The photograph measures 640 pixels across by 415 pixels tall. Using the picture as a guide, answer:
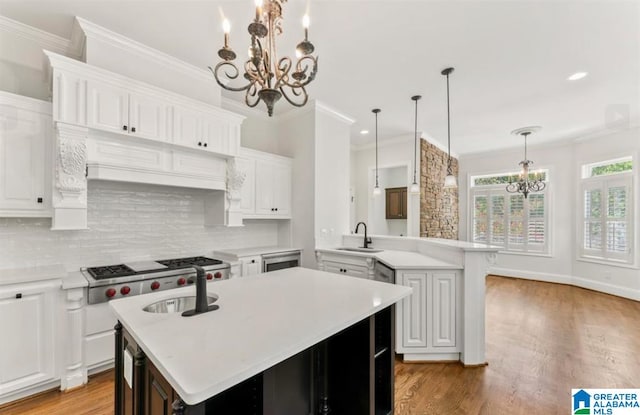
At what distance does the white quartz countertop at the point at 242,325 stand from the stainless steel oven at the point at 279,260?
1.75 metres

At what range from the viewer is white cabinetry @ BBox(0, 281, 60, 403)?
195 centimetres

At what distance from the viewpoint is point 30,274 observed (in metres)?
2.13

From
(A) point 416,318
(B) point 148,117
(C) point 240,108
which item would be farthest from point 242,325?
(C) point 240,108

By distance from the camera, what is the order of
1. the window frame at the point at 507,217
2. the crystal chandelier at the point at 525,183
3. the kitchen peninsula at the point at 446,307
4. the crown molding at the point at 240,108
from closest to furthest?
the kitchen peninsula at the point at 446,307 → the crown molding at the point at 240,108 → the crystal chandelier at the point at 525,183 → the window frame at the point at 507,217

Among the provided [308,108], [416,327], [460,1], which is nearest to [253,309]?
[416,327]

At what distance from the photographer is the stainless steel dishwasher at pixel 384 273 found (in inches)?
111

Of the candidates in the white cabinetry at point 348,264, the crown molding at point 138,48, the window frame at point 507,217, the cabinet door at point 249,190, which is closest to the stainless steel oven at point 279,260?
the white cabinetry at point 348,264

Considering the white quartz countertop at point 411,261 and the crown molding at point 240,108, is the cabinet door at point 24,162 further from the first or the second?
the white quartz countertop at point 411,261

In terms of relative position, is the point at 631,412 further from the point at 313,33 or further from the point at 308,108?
the point at 308,108

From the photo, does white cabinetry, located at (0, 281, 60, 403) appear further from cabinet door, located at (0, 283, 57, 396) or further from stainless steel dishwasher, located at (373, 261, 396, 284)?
stainless steel dishwasher, located at (373, 261, 396, 284)

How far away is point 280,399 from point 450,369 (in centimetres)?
191

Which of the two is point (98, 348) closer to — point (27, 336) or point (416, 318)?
point (27, 336)

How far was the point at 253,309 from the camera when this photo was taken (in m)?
1.38

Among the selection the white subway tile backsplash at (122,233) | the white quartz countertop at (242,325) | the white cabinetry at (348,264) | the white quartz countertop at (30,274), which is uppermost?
the white subway tile backsplash at (122,233)
